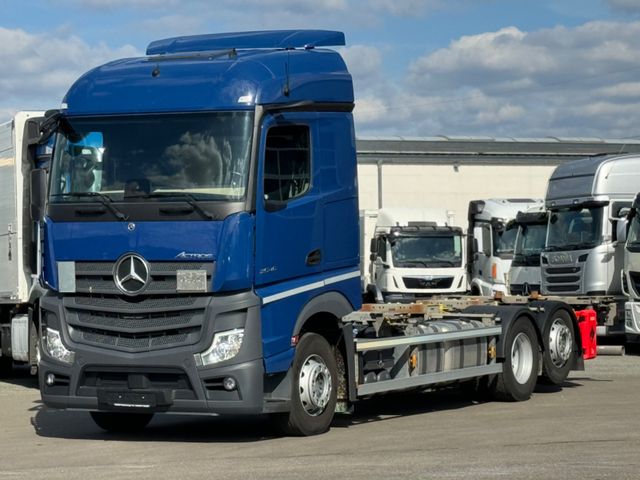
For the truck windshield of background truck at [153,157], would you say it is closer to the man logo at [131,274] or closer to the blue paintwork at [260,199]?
the blue paintwork at [260,199]

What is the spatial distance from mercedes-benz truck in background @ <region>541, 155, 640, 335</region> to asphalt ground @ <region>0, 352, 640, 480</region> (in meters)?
7.94

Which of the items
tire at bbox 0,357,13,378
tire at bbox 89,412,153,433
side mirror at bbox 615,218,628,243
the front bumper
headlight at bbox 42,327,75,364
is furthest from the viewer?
side mirror at bbox 615,218,628,243

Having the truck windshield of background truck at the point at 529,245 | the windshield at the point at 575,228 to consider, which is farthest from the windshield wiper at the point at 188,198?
the truck windshield of background truck at the point at 529,245

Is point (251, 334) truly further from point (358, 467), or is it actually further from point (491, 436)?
point (491, 436)

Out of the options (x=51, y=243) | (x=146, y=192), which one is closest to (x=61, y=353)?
(x=51, y=243)

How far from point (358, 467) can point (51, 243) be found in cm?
372

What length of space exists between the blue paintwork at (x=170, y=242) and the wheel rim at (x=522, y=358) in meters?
5.05

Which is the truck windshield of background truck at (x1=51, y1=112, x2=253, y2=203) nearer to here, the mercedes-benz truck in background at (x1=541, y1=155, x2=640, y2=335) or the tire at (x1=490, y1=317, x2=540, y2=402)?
the tire at (x1=490, y1=317, x2=540, y2=402)

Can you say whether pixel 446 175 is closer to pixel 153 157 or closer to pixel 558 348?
pixel 558 348

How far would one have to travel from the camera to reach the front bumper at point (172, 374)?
1130 cm

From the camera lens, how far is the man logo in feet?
37.5

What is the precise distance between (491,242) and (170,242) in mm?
20704

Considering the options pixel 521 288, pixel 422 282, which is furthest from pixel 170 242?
pixel 422 282

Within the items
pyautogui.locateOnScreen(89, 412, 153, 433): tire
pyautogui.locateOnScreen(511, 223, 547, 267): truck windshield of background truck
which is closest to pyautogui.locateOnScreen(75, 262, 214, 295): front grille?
pyautogui.locateOnScreen(89, 412, 153, 433): tire
